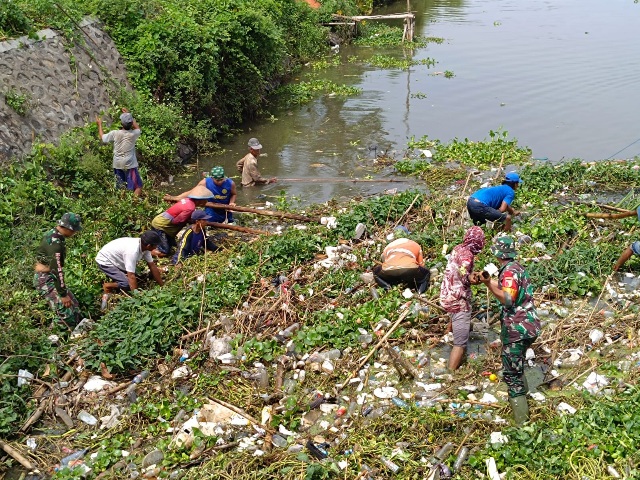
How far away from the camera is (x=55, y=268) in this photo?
281 inches

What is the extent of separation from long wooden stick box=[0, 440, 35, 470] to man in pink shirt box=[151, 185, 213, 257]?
397cm

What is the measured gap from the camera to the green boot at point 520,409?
18.2 feet

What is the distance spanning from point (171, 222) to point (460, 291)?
481 cm

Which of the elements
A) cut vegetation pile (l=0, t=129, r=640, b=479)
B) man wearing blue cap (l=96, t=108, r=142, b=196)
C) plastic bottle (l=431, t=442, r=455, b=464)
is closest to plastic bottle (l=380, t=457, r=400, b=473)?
cut vegetation pile (l=0, t=129, r=640, b=479)

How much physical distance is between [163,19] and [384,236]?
27.9ft

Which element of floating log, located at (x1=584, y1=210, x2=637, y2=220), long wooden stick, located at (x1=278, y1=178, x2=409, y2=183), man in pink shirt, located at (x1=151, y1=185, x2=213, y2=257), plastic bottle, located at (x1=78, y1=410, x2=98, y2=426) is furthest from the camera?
long wooden stick, located at (x1=278, y1=178, x2=409, y2=183)

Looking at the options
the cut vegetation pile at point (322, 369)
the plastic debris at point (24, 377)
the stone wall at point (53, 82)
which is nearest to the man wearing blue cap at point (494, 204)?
the cut vegetation pile at point (322, 369)

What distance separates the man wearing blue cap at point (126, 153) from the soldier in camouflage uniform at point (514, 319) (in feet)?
22.7

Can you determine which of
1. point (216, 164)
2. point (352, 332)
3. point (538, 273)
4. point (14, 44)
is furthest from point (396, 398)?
point (14, 44)

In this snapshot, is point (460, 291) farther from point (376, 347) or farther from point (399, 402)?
point (399, 402)

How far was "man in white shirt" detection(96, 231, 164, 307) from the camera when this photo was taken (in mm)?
7828

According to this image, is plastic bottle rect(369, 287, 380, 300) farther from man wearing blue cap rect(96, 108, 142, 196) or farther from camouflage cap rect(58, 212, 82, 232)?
man wearing blue cap rect(96, 108, 142, 196)

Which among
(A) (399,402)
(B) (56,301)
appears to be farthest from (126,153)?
(A) (399,402)

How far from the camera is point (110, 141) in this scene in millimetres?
10648
